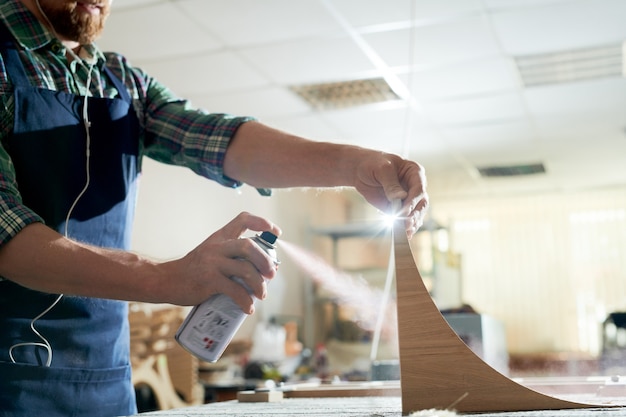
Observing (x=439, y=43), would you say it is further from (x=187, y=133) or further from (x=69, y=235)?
(x=69, y=235)

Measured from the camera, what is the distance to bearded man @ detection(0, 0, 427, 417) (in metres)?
0.91

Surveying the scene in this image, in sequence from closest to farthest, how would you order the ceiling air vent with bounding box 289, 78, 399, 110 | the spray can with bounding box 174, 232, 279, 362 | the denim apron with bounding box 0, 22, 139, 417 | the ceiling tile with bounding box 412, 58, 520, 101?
the spray can with bounding box 174, 232, 279, 362 → the denim apron with bounding box 0, 22, 139, 417 → the ceiling tile with bounding box 412, 58, 520, 101 → the ceiling air vent with bounding box 289, 78, 399, 110

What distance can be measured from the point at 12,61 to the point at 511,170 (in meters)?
5.99

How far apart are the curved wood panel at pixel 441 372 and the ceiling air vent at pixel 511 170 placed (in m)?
5.94

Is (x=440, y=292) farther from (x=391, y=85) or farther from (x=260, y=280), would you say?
(x=260, y=280)

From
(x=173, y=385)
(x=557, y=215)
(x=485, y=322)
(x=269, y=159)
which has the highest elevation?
(x=557, y=215)

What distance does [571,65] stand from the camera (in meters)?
4.06

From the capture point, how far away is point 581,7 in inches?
A: 130

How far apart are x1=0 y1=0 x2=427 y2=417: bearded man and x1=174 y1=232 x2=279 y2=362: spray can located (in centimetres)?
2

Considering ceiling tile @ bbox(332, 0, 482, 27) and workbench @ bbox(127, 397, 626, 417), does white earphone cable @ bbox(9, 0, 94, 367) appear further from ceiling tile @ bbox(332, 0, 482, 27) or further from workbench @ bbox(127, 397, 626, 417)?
ceiling tile @ bbox(332, 0, 482, 27)

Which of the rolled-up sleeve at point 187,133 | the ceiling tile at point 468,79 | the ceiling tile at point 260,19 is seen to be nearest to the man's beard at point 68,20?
the rolled-up sleeve at point 187,133

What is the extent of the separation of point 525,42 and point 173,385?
2.49 m

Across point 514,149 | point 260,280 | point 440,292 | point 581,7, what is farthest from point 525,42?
point 260,280

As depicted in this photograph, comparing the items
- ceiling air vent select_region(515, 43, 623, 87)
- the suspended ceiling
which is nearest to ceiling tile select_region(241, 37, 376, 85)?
the suspended ceiling
